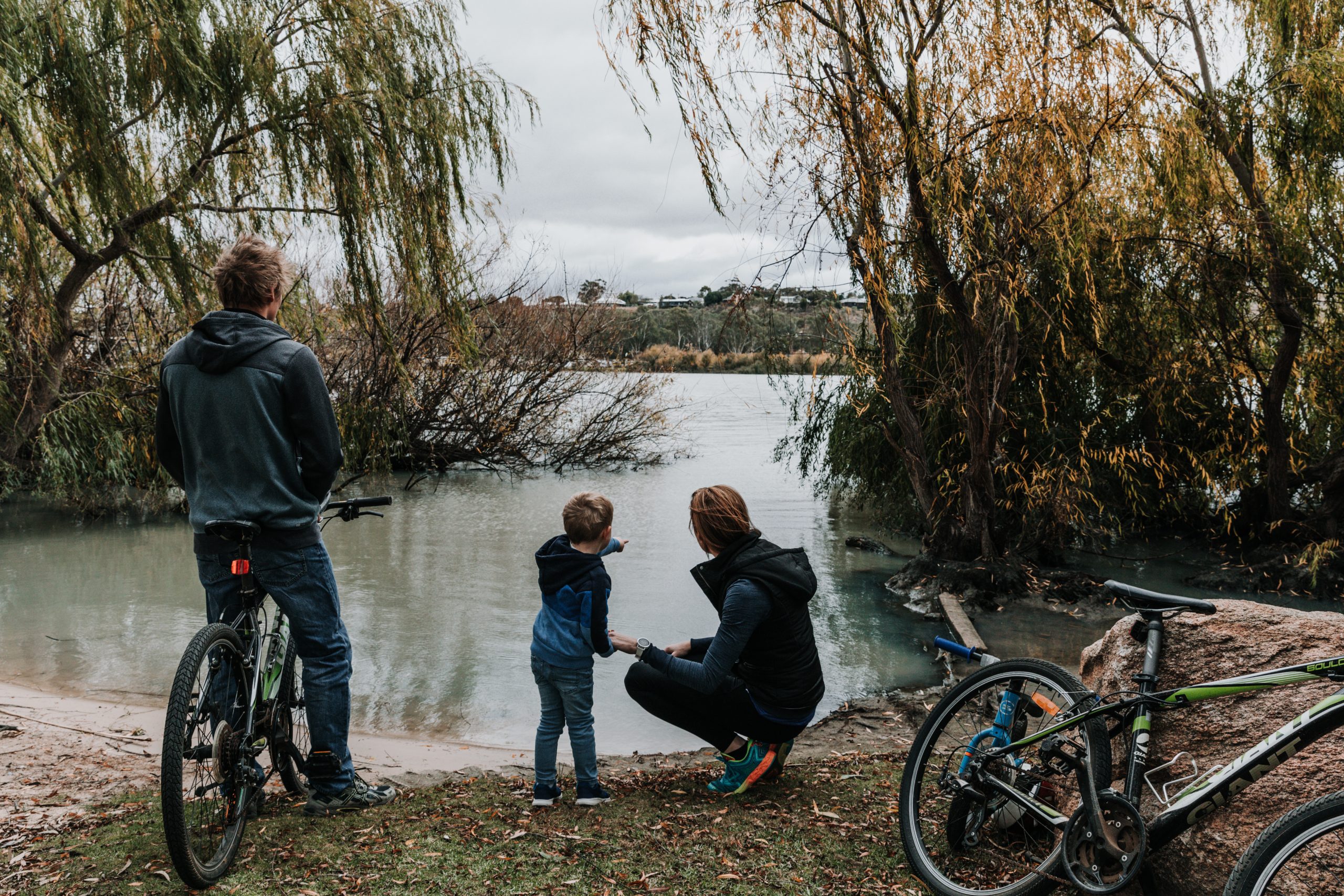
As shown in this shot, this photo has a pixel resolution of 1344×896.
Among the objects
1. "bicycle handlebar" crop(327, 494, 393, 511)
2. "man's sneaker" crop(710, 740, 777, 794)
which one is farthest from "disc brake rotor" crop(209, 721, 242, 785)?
"man's sneaker" crop(710, 740, 777, 794)

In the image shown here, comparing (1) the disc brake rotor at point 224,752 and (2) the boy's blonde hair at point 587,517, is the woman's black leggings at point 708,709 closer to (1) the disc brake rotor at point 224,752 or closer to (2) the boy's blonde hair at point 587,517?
(2) the boy's blonde hair at point 587,517

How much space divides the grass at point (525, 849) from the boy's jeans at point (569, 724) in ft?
0.43

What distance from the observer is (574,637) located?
11.5ft

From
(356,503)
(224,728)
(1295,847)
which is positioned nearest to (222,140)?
(356,503)

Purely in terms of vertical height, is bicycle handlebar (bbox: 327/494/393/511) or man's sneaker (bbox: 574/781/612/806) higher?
bicycle handlebar (bbox: 327/494/393/511)

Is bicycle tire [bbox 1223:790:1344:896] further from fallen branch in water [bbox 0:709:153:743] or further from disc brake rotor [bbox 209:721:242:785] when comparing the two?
fallen branch in water [bbox 0:709:153:743]

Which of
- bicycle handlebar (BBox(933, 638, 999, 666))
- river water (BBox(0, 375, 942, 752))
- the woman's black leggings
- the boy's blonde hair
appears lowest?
river water (BBox(0, 375, 942, 752))

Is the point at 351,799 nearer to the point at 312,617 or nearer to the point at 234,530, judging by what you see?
the point at 312,617

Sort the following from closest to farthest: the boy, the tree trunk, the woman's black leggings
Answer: the boy → the woman's black leggings → the tree trunk

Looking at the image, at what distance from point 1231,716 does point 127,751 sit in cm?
447

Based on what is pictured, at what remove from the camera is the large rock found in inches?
99.1

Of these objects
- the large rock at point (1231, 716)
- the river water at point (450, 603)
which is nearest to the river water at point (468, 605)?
the river water at point (450, 603)

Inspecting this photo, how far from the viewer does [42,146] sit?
6.84 m

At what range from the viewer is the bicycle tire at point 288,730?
3324 mm
